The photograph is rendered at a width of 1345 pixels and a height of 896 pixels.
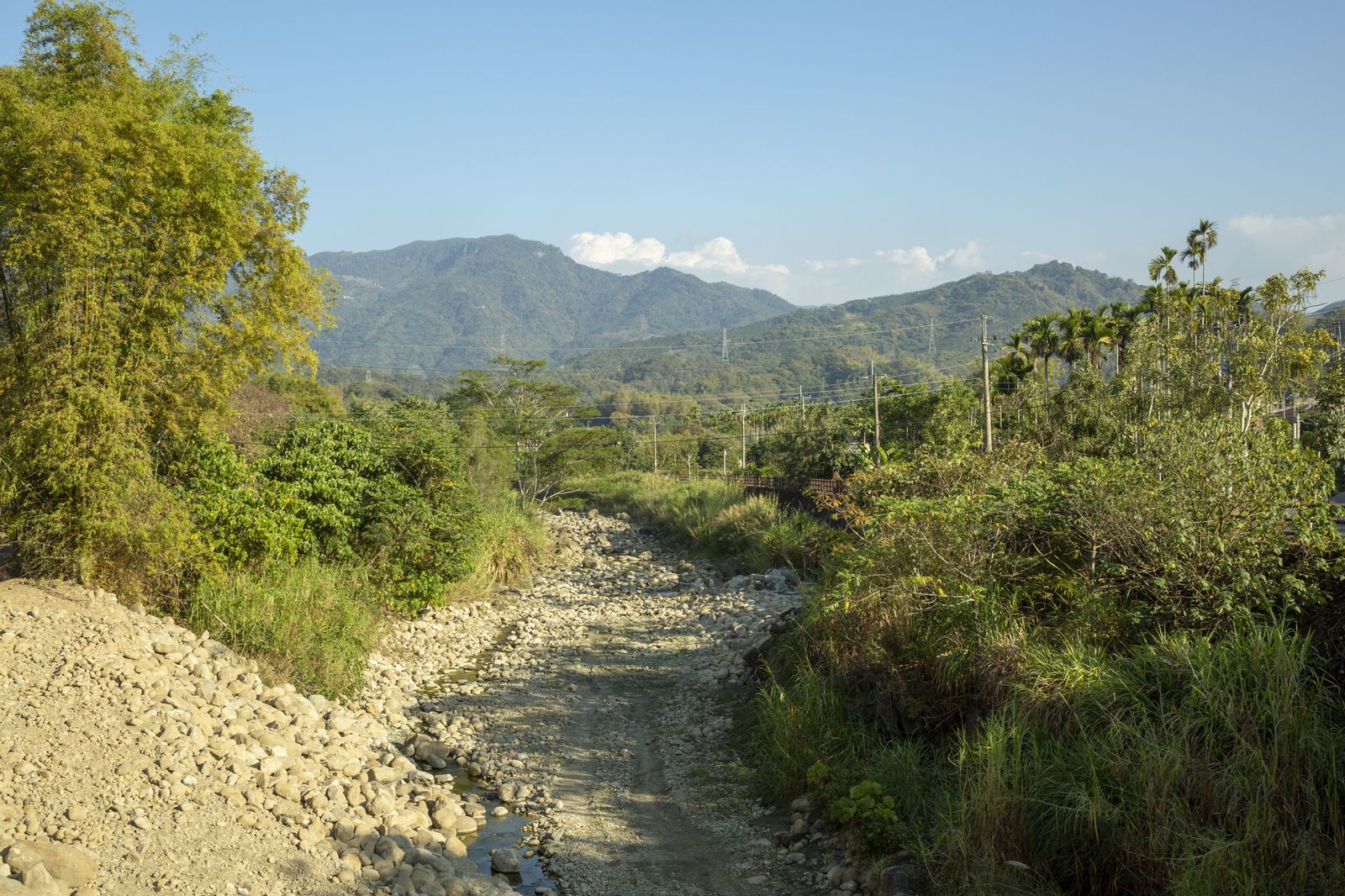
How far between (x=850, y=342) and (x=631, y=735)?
140 metres

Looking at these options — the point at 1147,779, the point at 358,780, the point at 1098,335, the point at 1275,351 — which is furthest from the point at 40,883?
the point at 1098,335

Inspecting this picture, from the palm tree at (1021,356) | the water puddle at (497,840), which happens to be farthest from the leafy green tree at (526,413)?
the water puddle at (497,840)

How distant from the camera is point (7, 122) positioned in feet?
38.4

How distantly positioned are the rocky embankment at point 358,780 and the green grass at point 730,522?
5023 mm

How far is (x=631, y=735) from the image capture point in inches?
457

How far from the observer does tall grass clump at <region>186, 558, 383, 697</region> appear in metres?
11.9

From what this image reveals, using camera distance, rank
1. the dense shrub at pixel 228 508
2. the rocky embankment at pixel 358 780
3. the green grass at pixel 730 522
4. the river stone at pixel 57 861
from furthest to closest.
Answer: the green grass at pixel 730 522 < the dense shrub at pixel 228 508 < the rocky embankment at pixel 358 780 < the river stone at pixel 57 861

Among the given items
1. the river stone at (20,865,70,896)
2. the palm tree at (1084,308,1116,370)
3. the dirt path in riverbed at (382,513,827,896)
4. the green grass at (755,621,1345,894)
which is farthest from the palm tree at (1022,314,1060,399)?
the river stone at (20,865,70,896)

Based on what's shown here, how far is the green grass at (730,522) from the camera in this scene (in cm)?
2163

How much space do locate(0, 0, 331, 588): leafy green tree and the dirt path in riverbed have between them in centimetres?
496

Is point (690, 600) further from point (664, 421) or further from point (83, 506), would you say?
point (664, 421)

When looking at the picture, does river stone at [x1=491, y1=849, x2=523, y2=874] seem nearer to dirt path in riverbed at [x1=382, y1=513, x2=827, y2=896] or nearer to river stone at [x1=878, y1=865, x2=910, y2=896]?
dirt path in riverbed at [x1=382, y1=513, x2=827, y2=896]

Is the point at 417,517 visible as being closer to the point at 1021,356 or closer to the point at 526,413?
the point at 526,413

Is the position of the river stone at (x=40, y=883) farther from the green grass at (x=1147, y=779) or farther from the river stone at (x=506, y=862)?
the green grass at (x=1147, y=779)
